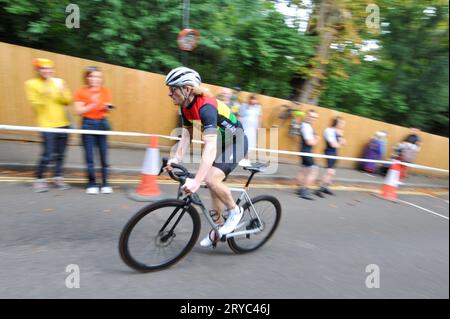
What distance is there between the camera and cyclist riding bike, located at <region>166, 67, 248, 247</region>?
10.3 feet

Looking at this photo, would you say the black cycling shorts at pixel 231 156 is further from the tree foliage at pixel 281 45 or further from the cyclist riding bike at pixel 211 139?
the tree foliage at pixel 281 45

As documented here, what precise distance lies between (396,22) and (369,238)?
11.5 metres

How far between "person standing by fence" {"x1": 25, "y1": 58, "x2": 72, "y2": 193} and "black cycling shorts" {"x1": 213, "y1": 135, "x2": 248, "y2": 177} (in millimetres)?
2916

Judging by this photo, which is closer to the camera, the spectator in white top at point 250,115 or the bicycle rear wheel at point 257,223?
the bicycle rear wheel at point 257,223

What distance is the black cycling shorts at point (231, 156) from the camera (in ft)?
11.9

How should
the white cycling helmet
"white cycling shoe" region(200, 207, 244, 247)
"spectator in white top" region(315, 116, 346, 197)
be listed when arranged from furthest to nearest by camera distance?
"spectator in white top" region(315, 116, 346, 197) < "white cycling shoe" region(200, 207, 244, 247) < the white cycling helmet

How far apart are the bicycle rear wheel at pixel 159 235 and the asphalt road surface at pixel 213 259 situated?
151 millimetres

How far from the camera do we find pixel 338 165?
11.0m

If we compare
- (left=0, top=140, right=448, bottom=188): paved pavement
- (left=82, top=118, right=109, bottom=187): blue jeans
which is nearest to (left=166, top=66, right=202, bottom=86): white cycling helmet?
(left=82, top=118, right=109, bottom=187): blue jeans

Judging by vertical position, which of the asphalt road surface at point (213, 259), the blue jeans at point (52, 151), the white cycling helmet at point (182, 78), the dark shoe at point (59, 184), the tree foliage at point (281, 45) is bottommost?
the asphalt road surface at point (213, 259)

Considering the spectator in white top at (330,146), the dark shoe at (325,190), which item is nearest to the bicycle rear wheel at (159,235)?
the spectator in white top at (330,146)

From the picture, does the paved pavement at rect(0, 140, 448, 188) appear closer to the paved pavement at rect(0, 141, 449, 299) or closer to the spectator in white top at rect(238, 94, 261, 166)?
the paved pavement at rect(0, 141, 449, 299)
